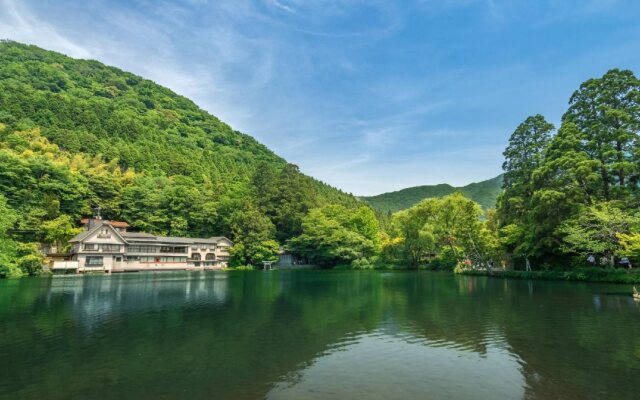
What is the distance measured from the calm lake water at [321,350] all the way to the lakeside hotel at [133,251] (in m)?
29.9

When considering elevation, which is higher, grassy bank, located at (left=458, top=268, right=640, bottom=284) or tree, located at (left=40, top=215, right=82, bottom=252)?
tree, located at (left=40, top=215, right=82, bottom=252)

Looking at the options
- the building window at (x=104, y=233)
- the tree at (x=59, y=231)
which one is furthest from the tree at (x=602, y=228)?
the tree at (x=59, y=231)

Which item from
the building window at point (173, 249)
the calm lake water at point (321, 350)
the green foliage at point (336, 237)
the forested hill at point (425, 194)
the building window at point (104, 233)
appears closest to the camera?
the calm lake water at point (321, 350)

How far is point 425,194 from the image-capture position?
542 feet

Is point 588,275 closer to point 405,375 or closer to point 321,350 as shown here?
point 321,350

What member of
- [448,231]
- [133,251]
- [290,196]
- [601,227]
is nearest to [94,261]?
[133,251]

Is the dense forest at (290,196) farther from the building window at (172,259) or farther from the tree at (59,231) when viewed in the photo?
the building window at (172,259)

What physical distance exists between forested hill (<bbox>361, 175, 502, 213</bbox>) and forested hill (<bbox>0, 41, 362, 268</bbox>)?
6290cm

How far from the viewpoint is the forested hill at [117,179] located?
45.9 m

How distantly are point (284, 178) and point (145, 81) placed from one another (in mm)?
92517

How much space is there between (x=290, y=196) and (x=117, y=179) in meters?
27.5

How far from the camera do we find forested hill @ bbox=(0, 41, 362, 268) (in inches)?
1807

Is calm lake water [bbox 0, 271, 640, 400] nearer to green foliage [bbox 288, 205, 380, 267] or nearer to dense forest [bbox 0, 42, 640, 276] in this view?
dense forest [bbox 0, 42, 640, 276]

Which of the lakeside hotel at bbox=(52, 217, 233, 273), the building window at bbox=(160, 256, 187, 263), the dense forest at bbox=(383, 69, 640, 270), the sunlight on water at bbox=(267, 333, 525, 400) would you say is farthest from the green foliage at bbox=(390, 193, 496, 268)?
the sunlight on water at bbox=(267, 333, 525, 400)
